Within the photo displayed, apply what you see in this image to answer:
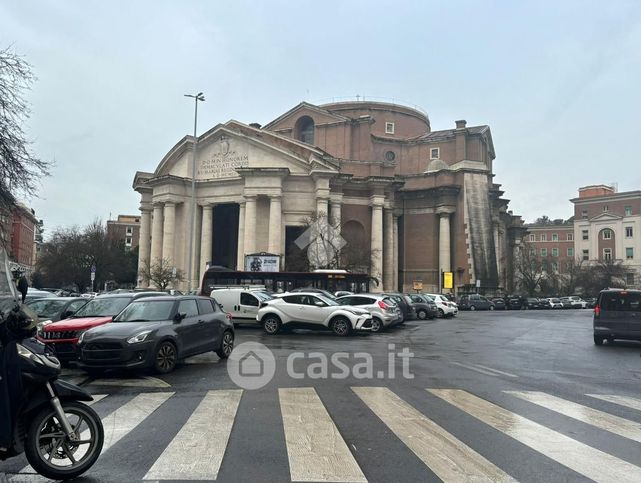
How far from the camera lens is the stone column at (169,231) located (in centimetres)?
5822

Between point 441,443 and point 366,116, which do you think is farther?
point 366,116

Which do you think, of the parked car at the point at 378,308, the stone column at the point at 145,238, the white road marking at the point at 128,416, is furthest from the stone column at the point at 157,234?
the white road marking at the point at 128,416

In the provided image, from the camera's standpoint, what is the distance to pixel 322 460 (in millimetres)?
5070

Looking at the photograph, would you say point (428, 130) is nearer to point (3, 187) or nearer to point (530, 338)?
point (530, 338)

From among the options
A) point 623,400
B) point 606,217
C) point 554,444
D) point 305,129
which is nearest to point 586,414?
point 623,400

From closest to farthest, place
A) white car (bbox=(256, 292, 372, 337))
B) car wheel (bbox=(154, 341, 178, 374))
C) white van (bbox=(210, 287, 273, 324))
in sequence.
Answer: car wheel (bbox=(154, 341, 178, 374))
white car (bbox=(256, 292, 372, 337))
white van (bbox=(210, 287, 273, 324))

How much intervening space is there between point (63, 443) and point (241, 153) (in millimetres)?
53483

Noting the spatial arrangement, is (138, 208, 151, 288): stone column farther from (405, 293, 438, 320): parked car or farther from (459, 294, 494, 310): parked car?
(405, 293, 438, 320): parked car

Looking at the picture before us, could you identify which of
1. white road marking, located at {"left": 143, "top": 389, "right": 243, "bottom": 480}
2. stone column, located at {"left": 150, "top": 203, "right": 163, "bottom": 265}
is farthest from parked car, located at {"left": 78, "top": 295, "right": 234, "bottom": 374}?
stone column, located at {"left": 150, "top": 203, "right": 163, "bottom": 265}

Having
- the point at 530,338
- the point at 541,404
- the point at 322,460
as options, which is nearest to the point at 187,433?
the point at 322,460

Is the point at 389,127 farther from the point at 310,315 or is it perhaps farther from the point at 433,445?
the point at 433,445

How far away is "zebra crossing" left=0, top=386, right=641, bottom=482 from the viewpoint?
482cm

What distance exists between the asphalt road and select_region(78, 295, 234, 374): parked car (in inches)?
15.9

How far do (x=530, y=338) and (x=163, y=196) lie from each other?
158 feet
